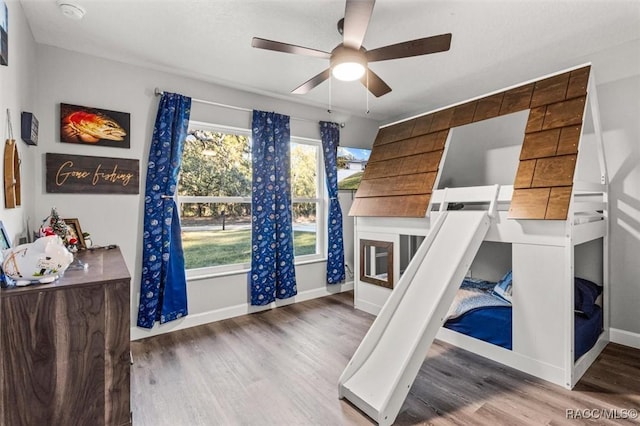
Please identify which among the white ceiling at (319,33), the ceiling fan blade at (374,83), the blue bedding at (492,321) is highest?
the white ceiling at (319,33)

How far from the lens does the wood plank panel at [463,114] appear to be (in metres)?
3.01

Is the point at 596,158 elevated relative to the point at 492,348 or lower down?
elevated

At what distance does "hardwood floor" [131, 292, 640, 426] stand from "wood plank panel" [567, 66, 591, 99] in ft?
6.72

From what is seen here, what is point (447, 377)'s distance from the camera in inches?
89.0

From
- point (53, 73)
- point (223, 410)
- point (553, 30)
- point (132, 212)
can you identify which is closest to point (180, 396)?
point (223, 410)

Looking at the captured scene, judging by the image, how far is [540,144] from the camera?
2385mm

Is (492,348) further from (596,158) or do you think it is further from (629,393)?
(596,158)

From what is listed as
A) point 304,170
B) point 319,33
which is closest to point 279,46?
point 319,33

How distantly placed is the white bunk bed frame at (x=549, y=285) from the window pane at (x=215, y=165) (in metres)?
2.64

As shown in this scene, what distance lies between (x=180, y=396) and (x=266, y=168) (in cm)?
236

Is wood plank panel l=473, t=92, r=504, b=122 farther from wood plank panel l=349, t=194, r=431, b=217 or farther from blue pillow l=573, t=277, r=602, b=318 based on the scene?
blue pillow l=573, t=277, r=602, b=318

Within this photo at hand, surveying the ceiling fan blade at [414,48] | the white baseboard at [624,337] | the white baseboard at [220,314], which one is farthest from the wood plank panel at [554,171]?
the white baseboard at [220,314]

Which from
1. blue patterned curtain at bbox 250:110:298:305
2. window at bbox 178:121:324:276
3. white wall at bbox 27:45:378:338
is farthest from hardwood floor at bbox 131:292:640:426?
window at bbox 178:121:324:276

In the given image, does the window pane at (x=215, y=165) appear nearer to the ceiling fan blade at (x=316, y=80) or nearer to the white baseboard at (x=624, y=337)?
the ceiling fan blade at (x=316, y=80)
